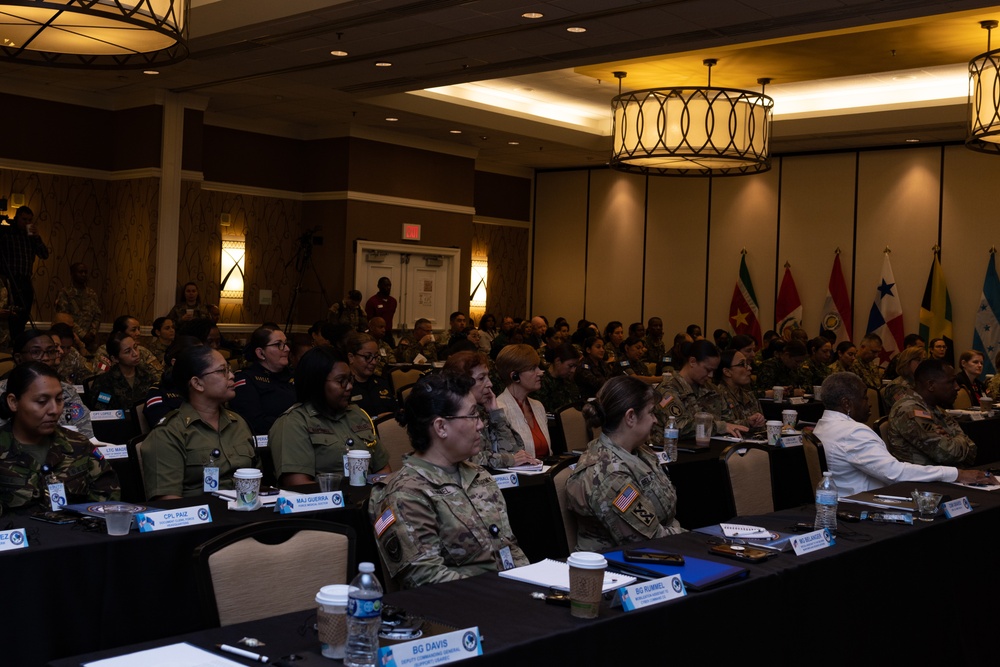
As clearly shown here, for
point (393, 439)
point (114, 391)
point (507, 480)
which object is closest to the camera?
point (507, 480)

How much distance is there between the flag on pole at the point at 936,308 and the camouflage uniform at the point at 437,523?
12551 mm

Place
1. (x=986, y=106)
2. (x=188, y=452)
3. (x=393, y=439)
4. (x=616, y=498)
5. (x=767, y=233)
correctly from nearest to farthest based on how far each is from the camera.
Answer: (x=616, y=498), (x=188, y=452), (x=393, y=439), (x=986, y=106), (x=767, y=233)

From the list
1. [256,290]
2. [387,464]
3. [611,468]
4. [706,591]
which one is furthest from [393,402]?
[256,290]

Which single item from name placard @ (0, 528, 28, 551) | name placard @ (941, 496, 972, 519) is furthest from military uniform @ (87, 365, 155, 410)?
name placard @ (941, 496, 972, 519)

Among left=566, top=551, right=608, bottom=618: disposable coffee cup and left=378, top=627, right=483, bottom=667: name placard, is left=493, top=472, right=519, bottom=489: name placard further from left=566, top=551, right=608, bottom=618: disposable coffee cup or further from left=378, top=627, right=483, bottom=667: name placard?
left=378, top=627, right=483, bottom=667: name placard

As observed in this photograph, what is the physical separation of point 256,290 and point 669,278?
6.59 m

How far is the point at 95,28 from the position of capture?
185 inches

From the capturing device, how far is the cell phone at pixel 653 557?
296 centimetres

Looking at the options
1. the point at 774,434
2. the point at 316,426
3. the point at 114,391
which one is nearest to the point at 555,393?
the point at 774,434

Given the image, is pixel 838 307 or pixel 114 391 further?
pixel 838 307

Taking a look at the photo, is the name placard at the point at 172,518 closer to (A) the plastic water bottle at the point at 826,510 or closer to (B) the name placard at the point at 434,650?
(B) the name placard at the point at 434,650

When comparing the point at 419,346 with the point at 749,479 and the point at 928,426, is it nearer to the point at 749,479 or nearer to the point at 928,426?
the point at 928,426

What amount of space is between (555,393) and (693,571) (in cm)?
555

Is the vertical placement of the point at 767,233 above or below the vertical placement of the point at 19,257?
above
